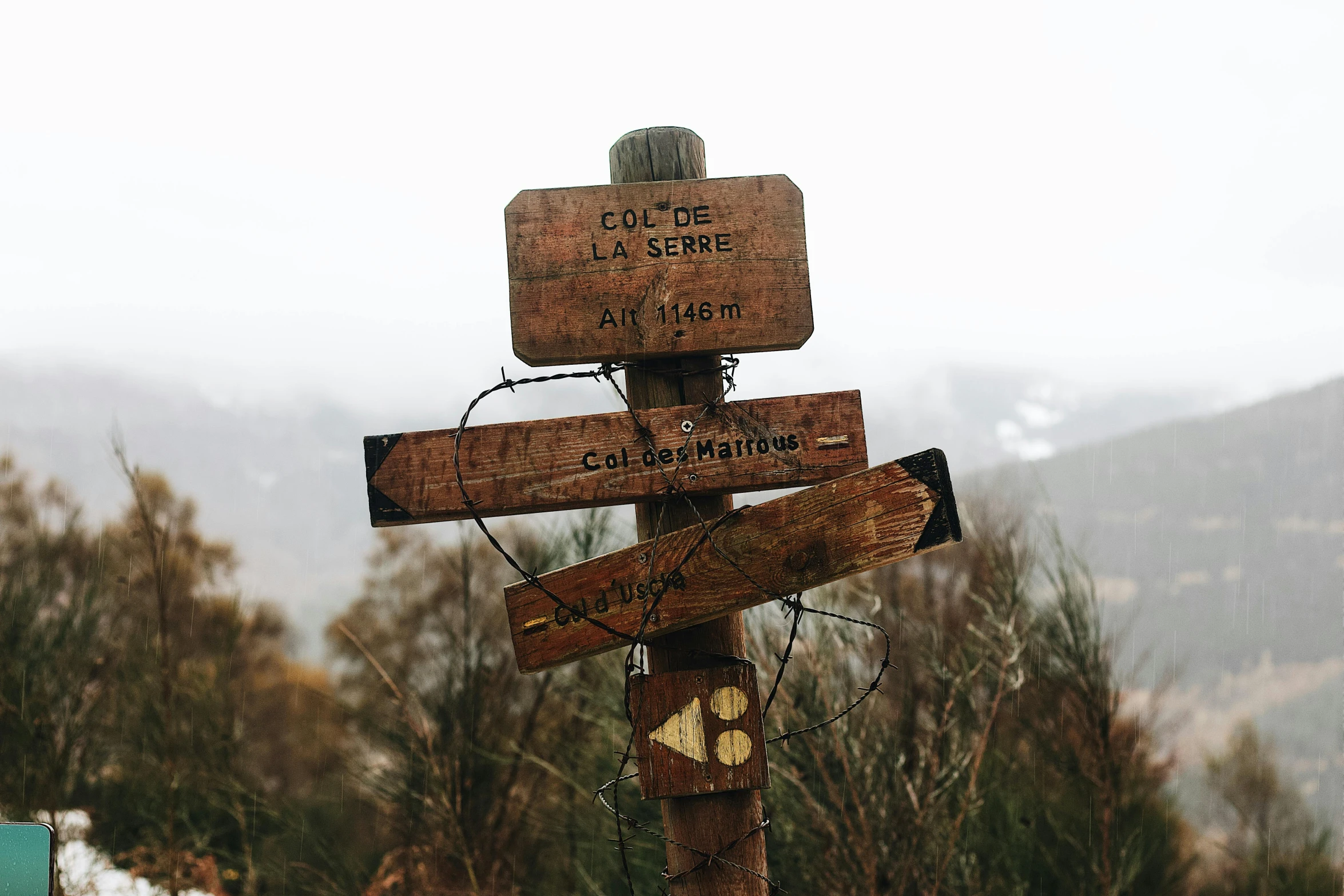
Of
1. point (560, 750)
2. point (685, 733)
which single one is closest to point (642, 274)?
point (685, 733)

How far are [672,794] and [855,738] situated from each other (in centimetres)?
211

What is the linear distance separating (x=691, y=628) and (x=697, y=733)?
201 mm

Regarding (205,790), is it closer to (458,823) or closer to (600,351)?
(458,823)

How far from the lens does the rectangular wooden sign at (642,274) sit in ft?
5.67

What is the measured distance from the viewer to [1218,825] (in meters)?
8.46

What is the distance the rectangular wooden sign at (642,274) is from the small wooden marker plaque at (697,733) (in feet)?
2.11

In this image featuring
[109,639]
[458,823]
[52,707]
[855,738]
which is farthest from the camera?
[109,639]

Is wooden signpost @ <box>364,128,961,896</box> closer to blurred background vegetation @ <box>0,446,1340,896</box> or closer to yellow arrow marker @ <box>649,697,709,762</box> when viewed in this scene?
yellow arrow marker @ <box>649,697,709,762</box>

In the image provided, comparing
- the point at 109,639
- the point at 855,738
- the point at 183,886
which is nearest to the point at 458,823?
the point at 855,738

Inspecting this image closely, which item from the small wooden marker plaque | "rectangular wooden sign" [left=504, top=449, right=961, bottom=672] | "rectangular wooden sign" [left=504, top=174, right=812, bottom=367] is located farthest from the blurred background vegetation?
"rectangular wooden sign" [left=504, top=174, right=812, bottom=367]

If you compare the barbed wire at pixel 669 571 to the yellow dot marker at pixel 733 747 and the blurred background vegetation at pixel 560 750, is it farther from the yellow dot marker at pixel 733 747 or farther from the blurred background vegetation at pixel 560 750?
the blurred background vegetation at pixel 560 750

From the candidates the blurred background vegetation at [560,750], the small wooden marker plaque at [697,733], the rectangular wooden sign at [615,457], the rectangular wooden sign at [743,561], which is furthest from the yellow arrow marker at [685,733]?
the blurred background vegetation at [560,750]

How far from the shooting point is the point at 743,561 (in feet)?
5.19

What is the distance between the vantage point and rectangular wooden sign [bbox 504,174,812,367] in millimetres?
1729
